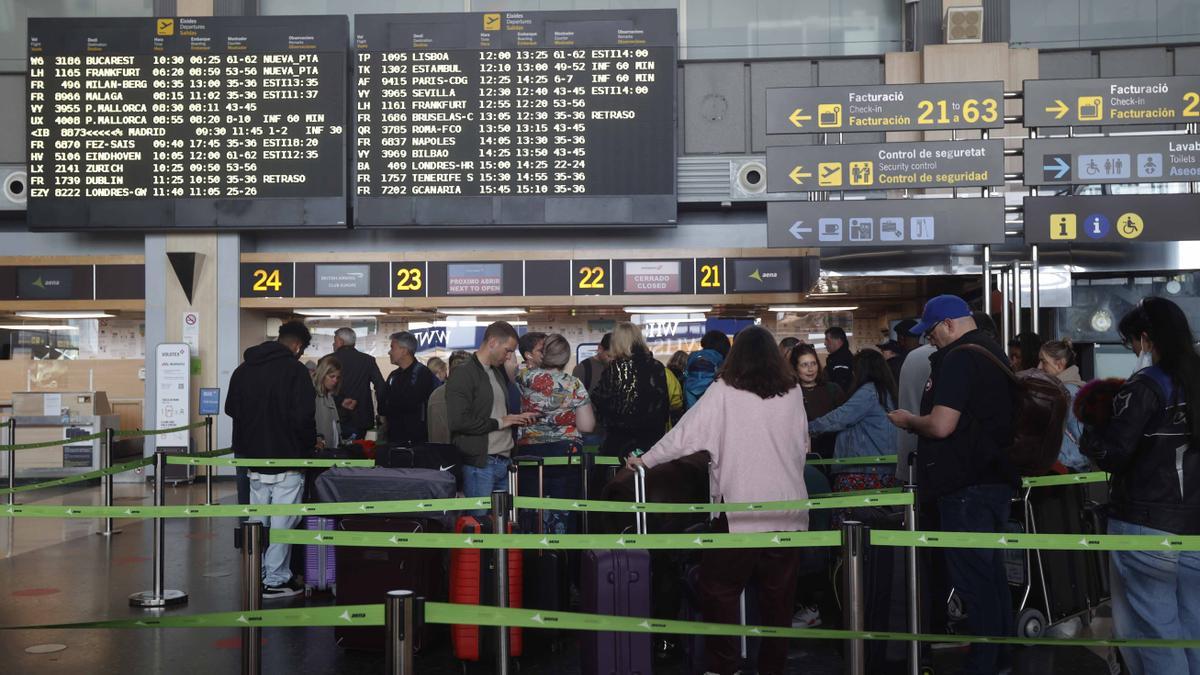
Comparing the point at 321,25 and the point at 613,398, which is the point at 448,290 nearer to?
→ the point at 321,25

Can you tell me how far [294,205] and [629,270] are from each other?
3863mm

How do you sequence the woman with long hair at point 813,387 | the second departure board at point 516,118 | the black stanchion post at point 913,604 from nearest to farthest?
the black stanchion post at point 913,604, the woman with long hair at point 813,387, the second departure board at point 516,118

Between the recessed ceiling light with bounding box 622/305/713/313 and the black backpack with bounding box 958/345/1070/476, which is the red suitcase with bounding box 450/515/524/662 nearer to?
the black backpack with bounding box 958/345/1070/476

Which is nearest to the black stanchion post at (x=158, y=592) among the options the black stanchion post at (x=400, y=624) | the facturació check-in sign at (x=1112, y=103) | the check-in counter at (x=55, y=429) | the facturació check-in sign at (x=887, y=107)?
the black stanchion post at (x=400, y=624)

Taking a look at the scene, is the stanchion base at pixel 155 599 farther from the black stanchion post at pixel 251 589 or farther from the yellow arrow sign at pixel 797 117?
the yellow arrow sign at pixel 797 117

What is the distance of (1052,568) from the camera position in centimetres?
565

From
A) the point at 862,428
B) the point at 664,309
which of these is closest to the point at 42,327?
the point at 664,309

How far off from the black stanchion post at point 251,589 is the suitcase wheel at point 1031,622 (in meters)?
3.80

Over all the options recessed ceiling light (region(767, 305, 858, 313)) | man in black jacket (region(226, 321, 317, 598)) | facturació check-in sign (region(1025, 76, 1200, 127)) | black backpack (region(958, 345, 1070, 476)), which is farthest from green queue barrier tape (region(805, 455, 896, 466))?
recessed ceiling light (region(767, 305, 858, 313))

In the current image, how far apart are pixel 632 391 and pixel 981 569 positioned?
113 inches

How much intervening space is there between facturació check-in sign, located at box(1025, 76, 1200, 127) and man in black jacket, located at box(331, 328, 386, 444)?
5971 millimetres

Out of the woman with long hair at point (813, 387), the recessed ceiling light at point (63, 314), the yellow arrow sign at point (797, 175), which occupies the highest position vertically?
the yellow arrow sign at point (797, 175)

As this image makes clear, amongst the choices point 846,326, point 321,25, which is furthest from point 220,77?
point 846,326

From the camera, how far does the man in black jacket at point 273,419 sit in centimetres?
699
